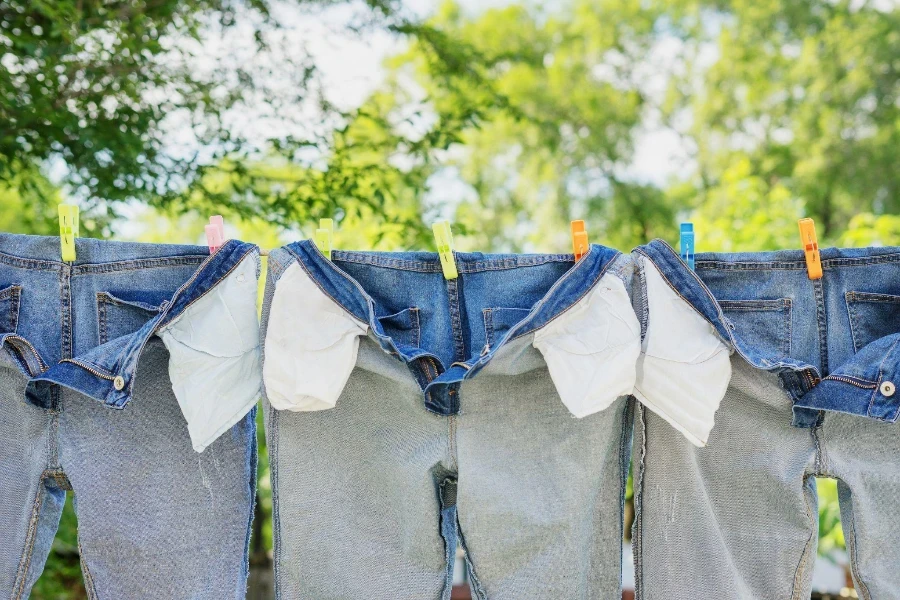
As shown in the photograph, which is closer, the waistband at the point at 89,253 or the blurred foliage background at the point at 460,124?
the waistband at the point at 89,253

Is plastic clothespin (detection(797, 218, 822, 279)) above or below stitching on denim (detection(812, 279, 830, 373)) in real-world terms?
above

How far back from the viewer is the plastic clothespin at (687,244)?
1.89m

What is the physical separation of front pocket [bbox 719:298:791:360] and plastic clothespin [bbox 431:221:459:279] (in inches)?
25.1

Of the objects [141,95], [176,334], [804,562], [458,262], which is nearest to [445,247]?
[458,262]

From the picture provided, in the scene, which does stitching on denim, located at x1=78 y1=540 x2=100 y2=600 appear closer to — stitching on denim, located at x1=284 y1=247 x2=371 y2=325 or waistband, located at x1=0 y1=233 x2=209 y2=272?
waistband, located at x1=0 y1=233 x2=209 y2=272

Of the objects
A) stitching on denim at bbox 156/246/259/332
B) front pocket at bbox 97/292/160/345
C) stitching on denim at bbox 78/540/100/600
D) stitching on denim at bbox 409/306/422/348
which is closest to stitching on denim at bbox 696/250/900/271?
stitching on denim at bbox 409/306/422/348

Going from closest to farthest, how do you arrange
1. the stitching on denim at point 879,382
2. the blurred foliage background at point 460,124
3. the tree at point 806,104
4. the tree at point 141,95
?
the stitching on denim at point 879,382, the tree at point 141,95, the blurred foliage background at point 460,124, the tree at point 806,104

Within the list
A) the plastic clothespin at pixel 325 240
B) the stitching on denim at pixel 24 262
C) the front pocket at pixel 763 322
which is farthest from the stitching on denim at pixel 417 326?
the stitching on denim at pixel 24 262

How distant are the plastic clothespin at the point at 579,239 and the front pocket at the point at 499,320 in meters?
0.18

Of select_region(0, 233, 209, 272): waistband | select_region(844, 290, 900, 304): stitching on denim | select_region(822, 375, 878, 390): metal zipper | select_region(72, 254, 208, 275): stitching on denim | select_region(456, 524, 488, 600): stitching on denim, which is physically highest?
select_region(0, 233, 209, 272): waistband

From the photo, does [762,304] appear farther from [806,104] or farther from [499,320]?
[806,104]

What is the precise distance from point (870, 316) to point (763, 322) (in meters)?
0.25

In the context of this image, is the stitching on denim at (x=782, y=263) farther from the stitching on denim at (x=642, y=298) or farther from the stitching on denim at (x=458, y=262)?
the stitching on denim at (x=458, y=262)

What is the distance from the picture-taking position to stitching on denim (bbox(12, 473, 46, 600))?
1.94m
